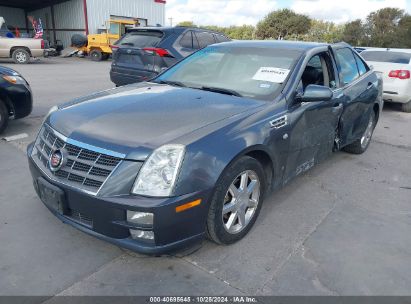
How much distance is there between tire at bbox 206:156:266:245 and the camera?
2.57 meters

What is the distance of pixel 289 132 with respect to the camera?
125 inches

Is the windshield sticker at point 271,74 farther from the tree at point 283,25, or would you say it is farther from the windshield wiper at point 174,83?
the tree at point 283,25

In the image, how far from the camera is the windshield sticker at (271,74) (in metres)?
3.32

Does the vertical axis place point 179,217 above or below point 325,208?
above

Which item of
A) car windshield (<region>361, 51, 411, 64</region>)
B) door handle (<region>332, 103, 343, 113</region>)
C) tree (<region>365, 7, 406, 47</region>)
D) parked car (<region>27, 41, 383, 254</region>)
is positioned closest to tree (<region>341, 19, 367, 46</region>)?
tree (<region>365, 7, 406, 47</region>)

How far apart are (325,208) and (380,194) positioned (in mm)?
854

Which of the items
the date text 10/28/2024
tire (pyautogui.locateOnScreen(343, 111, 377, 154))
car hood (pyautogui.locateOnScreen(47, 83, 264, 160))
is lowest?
the date text 10/28/2024

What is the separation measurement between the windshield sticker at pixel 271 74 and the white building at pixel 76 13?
77.6 ft

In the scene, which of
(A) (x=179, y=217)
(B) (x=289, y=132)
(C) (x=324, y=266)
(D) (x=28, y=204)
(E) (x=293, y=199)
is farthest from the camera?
(E) (x=293, y=199)

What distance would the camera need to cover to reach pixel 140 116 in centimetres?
273

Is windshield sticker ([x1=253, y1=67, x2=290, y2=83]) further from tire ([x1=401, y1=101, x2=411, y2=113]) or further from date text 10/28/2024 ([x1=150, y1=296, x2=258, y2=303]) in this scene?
tire ([x1=401, y1=101, x2=411, y2=113])

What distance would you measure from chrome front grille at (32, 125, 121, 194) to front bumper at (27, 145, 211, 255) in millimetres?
56

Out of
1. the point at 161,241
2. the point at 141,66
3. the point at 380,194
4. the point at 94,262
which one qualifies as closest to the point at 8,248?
the point at 94,262

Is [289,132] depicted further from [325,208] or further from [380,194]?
[380,194]
